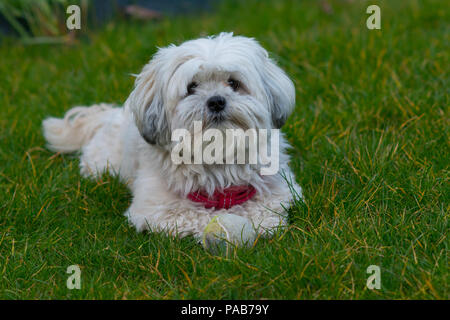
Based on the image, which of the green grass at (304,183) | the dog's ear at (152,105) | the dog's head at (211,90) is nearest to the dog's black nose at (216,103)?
the dog's head at (211,90)

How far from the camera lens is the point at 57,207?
3783 millimetres

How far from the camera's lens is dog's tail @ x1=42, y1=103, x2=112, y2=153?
15.0 ft

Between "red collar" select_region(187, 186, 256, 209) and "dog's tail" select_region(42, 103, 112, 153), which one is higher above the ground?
"dog's tail" select_region(42, 103, 112, 153)

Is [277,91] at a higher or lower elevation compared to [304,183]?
higher

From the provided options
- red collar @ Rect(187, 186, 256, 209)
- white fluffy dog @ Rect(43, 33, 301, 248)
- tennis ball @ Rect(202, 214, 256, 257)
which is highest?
white fluffy dog @ Rect(43, 33, 301, 248)

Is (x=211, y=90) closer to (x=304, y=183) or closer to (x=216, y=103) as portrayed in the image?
(x=216, y=103)

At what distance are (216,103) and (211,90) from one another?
0.38 ft

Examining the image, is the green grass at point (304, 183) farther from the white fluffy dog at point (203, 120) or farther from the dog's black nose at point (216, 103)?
the dog's black nose at point (216, 103)

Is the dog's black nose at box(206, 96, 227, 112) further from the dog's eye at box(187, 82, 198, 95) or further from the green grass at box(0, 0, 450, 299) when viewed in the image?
the green grass at box(0, 0, 450, 299)

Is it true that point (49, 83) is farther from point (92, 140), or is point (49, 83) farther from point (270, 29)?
point (270, 29)

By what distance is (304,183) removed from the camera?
384 cm

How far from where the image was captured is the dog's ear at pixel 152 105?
3369 millimetres

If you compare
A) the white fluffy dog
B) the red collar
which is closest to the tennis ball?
the white fluffy dog

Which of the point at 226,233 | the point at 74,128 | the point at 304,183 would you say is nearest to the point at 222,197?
the point at 226,233
